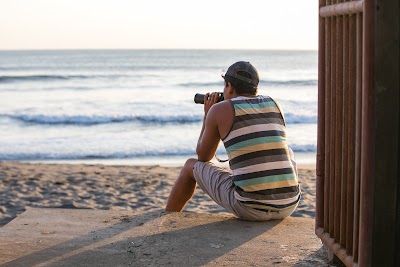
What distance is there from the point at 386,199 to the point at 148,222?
2.04 m

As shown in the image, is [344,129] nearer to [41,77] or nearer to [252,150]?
[252,150]

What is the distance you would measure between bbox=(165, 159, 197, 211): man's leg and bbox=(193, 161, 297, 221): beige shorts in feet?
0.29

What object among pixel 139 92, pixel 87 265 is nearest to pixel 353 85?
pixel 87 265

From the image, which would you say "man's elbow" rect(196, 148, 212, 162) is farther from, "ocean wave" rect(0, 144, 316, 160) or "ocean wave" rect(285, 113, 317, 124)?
"ocean wave" rect(285, 113, 317, 124)

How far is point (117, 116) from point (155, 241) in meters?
15.8

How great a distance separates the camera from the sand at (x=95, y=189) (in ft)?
24.1

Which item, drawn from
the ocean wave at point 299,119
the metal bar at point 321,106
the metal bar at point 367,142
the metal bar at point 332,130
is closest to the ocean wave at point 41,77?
the ocean wave at point 299,119

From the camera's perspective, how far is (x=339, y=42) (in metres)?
3.28

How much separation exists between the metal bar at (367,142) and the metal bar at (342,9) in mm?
156

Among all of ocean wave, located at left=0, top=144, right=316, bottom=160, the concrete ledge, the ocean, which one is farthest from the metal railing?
ocean wave, located at left=0, top=144, right=316, bottom=160

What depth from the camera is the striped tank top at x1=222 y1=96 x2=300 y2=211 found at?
436cm

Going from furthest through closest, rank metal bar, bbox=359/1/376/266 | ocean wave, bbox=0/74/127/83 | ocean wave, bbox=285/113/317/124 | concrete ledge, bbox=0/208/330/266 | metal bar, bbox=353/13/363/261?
ocean wave, bbox=0/74/127/83
ocean wave, bbox=285/113/317/124
concrete ledge, bbox=0/208/330/266
metal bar, bbox=353/13/363/261
metal bar, bbox=359/1/376/266

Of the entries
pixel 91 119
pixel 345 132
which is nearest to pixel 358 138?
pixel 345 132

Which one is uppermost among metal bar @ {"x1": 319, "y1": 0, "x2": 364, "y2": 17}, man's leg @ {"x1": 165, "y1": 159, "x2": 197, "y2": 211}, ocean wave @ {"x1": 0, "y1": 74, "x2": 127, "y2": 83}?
metal bar @ {"x1": 319, "y1": 0, "x2": 364, "y2": 17}
